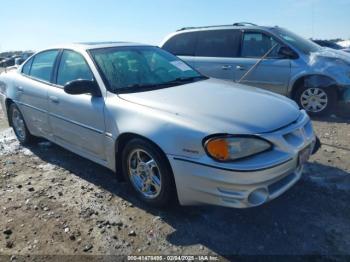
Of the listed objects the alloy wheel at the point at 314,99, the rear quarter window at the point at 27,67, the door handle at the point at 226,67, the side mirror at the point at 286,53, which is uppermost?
the rear quarter window at the point at 27,67

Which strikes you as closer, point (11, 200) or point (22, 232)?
point (22, 232)

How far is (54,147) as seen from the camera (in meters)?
5.39

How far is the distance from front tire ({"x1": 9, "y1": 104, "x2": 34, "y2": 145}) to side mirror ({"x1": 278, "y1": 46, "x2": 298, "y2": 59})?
463 cm

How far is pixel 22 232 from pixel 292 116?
265cm

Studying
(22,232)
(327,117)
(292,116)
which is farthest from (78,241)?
(327,117)

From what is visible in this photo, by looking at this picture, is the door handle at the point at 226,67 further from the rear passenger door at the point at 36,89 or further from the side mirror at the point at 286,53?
the rear passenger door at the point at 36,89

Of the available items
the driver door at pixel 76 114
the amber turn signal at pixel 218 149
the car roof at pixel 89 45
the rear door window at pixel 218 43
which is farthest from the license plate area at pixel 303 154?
the rear door window at pixel 218 43

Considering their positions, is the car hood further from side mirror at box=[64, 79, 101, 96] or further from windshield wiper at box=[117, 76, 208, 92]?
side mirror at box=[64, 79, 101, 96]

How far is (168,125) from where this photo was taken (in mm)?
3000

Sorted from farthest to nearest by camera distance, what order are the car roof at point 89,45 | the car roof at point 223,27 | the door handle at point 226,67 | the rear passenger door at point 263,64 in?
1. the door handle at point 226,67
2. the car roof at point 223,27
3. the rear passenger door at point 263,64
4. the car roof at point 89,45

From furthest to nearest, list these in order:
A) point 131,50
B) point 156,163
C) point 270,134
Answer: point 131,50 < point 156,163 < point 270,134

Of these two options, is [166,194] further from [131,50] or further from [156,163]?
[131,50]

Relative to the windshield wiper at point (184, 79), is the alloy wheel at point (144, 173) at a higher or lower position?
lower

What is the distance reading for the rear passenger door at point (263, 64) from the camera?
22.2 ft
